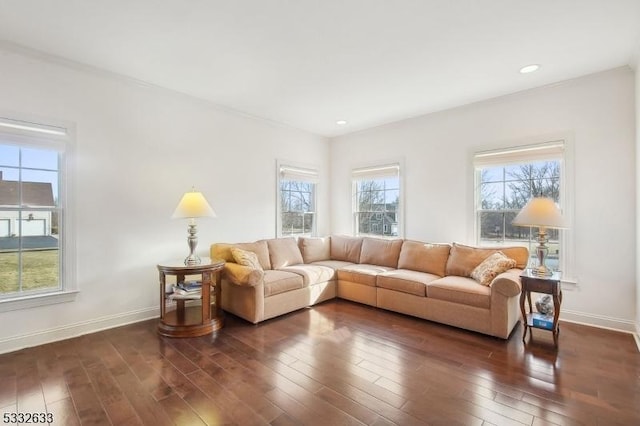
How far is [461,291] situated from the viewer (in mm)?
3234

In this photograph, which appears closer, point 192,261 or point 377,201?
point 192,261

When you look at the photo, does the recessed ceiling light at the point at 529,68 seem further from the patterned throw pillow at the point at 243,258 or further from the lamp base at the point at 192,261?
the lamp base at the point at 192,261

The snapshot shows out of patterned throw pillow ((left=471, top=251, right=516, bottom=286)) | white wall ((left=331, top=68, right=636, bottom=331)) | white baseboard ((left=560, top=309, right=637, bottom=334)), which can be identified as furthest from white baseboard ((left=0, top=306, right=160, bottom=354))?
white baseboard ((left=560, top=309, right=637, bottom=334))

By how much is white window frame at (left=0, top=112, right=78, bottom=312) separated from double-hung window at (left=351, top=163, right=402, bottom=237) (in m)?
3.96

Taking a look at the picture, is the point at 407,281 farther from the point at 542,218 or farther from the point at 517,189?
the point at 517,189

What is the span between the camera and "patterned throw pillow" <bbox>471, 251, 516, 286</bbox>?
3.27m

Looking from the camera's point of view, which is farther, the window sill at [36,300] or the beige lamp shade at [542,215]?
the beige lamp shade at [542,215]

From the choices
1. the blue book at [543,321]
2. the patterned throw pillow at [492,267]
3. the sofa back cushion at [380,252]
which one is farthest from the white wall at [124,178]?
the blue book at [543,321]

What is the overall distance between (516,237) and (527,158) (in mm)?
977

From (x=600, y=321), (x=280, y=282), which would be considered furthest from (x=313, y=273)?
(x=600, y=321)

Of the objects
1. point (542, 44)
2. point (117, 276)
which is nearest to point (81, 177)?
point (117, 276)

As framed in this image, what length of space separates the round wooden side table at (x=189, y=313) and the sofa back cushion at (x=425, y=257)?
2.42 m

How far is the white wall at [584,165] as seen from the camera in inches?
123

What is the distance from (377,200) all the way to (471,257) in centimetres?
196
